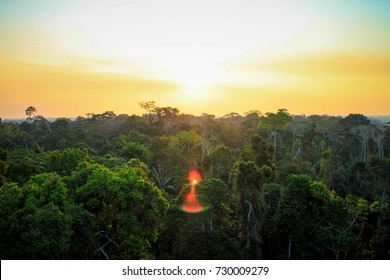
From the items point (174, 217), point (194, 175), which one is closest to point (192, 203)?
point (174, 217)

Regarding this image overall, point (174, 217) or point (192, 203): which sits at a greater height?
point (192, 203)

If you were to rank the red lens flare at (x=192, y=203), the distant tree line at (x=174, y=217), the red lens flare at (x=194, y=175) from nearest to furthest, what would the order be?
the distant tree line at (x=174, y=217), the red lens flare at (x=192, y=203), the red lens flare at (x=194, y=175)

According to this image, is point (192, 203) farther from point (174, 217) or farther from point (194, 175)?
point (194, 175)

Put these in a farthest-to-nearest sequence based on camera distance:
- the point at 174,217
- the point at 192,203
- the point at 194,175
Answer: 1. the point at 194,175
2. the point at 174,217
3. the point at 192,203

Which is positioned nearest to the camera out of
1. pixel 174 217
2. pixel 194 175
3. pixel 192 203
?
pixel 192 203

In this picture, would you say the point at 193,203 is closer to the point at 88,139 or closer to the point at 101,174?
the point at 101,174

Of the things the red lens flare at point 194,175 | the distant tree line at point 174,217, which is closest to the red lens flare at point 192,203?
Answer: the distant tree line at point 174,217

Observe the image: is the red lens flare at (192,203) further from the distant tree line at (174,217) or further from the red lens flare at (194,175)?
the red lens flare at (194,175)

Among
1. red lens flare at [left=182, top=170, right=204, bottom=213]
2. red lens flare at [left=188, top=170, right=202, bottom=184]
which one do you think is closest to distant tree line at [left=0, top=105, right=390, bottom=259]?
red lens flare at [left=182, top=170, right=204, bottom=213]

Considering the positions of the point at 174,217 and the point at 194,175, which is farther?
the point at 194,175

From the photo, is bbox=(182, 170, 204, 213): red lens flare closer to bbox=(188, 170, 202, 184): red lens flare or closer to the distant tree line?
the distant tree line

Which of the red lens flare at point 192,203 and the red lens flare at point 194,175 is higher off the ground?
the red lens flare at point 192,203

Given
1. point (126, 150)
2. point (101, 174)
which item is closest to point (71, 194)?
point (101, 174)

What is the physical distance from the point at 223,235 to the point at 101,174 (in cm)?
748
